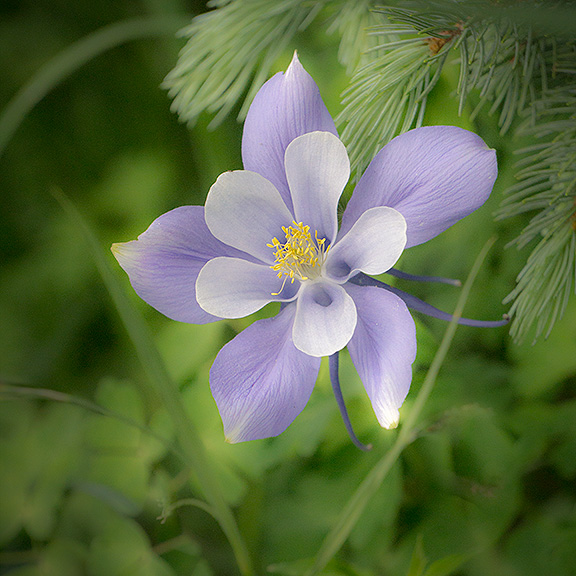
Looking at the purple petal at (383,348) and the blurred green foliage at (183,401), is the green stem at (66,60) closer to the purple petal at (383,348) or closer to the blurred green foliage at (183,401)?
the blurred green foliage at (183,401)

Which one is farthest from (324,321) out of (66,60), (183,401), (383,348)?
(66,60)

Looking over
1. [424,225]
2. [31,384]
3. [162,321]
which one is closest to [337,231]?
[424,225]

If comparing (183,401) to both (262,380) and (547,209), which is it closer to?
(262,380)

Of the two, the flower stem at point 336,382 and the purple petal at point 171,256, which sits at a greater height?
the purple petal at point 171,256

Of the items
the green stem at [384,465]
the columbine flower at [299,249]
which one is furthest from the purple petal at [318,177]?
the green stem at [384,465]

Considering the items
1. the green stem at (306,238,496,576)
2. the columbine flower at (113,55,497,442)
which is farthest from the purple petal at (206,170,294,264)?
the green stem at (306,238,496,576)

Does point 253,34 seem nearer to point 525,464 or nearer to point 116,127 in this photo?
point 116,127
